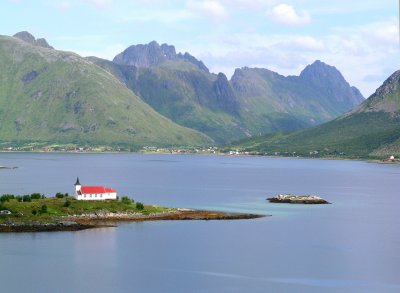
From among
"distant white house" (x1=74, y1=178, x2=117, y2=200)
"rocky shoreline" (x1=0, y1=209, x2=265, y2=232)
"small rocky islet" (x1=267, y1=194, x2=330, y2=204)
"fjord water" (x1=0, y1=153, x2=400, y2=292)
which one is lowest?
"fjord water" (x1=0, y1=153, x2=400, y2=292)

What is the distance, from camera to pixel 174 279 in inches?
3531

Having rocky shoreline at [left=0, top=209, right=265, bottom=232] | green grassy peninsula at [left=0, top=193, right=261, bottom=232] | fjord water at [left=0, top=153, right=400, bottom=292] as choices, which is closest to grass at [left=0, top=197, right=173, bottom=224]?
green grassy peninsula at [left=0, top=193, right=261, bottom=232]

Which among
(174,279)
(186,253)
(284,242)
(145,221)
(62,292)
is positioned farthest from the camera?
(145,221)

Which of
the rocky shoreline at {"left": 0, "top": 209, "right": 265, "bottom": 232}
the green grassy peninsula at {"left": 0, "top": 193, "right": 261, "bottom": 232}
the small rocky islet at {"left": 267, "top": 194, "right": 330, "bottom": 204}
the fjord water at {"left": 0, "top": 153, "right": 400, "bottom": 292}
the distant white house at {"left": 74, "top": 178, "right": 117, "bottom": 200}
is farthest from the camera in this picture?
the small rocky islet at {"left": 267, "top": 194, "right": 330, "bottom": 204}

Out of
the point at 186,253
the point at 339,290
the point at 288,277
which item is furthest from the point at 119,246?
the point at 339,290

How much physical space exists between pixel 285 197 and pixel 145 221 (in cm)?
5856

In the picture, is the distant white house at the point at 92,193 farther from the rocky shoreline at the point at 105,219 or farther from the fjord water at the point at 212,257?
the fjord water at the point at 212,257

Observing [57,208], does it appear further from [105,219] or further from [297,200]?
[297,200]

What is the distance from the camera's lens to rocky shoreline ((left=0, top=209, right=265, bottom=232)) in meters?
121

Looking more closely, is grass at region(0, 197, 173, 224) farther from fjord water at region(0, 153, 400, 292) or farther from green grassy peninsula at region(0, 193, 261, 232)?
fjord water at region(0, 153, 400, 292)

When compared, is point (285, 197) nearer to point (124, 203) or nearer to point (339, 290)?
point (124, 203)

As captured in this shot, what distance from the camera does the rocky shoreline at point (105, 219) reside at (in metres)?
121

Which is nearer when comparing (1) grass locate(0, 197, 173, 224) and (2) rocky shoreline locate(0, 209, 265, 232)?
(2) rocky shoreline locate(0, 209, 265, 232)

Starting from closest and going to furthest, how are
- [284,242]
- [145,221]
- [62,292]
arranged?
[62,292]
[284,242]
[145,221]
